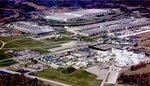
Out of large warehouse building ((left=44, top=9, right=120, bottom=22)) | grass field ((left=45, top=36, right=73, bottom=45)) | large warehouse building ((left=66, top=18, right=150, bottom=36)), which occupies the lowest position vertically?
Result: grass field ((left=45, top=36, right=73, bottom=45))

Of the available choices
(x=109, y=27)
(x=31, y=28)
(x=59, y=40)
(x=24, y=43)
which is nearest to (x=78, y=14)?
(x=109, y=27)

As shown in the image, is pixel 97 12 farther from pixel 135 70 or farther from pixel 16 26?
pixel 135 70

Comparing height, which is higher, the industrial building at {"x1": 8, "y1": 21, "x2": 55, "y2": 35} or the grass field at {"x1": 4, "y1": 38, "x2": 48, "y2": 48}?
the industrial building at {"x1": 8, "y1": 21, "x2": 55, "y2": 35}

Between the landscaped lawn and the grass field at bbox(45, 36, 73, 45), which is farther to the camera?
the grass field at bbox(45, 36, 73, 45)

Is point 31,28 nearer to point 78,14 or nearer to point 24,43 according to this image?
point 24,43

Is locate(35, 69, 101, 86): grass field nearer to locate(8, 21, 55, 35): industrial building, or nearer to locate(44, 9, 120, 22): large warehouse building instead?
locate(8, 21, 55, 35): industrial building

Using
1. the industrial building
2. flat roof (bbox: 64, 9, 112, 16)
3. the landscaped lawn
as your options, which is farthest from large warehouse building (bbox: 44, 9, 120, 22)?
the landscaped lawn

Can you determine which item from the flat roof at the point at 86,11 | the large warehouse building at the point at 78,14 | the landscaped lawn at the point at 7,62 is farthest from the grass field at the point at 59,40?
the flat roof at the point at 86,11
